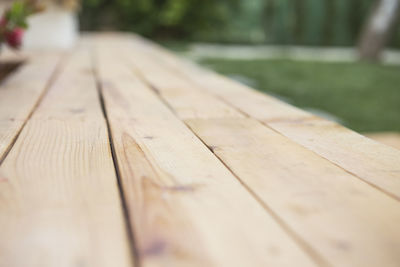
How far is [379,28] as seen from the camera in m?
4.96

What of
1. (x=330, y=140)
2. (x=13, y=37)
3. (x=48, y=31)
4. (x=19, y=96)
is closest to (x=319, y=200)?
(x=330, y=140)

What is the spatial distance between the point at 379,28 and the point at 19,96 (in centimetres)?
462

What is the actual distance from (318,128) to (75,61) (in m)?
1.53

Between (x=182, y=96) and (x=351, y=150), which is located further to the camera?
(x=182, y=96)

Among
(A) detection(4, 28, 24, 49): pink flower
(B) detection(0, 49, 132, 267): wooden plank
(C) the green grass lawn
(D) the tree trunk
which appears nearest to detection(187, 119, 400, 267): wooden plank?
(B) detection(0, 49, 132, 267): wooden plank

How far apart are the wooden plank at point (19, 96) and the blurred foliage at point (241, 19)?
16.7 feet

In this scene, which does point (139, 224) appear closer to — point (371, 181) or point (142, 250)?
point (142, 250)

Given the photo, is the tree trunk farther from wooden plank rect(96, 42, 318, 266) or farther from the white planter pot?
wooden plank rect(96, 42, 318, 266)

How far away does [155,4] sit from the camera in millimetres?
7016

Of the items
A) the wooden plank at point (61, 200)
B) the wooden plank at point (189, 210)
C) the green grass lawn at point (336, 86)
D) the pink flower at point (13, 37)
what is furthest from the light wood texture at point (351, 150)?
the green grass lawn at point (336, 86)

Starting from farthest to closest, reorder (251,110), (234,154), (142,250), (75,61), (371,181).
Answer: (75,61) → (251,110) → (234,154) → (371,181) → (142,250)

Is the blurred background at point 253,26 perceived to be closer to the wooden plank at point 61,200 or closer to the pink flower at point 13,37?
the pink flower at point 13,37

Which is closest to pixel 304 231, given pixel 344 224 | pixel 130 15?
pixel 344 224

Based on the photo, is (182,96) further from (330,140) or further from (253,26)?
(253,26)
